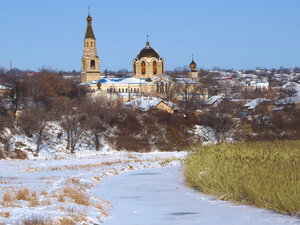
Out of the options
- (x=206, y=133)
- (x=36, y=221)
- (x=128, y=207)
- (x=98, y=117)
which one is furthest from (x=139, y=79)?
(x=36, y=221)

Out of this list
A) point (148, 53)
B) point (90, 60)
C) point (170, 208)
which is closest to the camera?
point (170, 208)

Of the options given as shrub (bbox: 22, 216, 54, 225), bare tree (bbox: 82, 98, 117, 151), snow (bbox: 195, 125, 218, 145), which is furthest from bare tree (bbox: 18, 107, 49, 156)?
shrub (bbox: 22, 216, 54, 225)

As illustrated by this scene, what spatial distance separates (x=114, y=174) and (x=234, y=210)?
29.7 ft

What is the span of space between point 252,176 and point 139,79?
70859 millimetres

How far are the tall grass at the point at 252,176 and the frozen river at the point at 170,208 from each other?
0.28 meters

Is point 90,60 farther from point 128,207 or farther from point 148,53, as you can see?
point 128,207

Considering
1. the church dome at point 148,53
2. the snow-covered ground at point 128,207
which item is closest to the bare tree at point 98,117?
the snow-covered ground at point 128,207

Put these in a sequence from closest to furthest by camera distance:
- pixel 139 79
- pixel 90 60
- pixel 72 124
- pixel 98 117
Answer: pixel 72 124 < pixel 98 117 < pixel 90 60 < pixel 139 79

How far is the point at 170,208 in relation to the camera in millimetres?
11500

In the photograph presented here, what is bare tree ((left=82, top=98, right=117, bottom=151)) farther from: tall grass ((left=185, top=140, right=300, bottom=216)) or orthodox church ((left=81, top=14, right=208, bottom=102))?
tall grass ((left=185, top=140, right=300, bottom=216))

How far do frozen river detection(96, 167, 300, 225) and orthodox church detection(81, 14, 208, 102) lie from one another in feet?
192

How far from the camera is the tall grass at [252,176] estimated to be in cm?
1045

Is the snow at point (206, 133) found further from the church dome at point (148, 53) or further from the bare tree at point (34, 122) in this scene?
the church dome at point (148, 53)

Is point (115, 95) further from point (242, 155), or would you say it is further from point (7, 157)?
point (242, 155)
